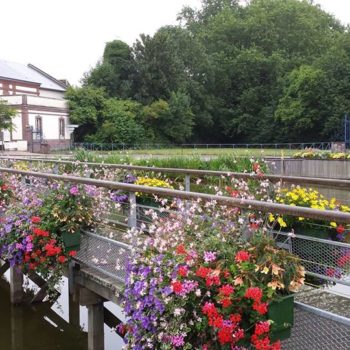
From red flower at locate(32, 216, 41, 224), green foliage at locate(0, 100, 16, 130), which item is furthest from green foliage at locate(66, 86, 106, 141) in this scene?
red flower at locate(32, 216, 41, 224)

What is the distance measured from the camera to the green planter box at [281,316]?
305cm

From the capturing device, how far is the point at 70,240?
5652 millimetres

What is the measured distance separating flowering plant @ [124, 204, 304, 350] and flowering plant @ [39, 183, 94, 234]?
208 cm

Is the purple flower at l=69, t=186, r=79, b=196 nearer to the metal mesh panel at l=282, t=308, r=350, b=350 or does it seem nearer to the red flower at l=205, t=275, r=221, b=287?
the red flower at l=205, t=275, r=221, b=287

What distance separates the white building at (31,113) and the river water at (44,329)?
36.8 meters

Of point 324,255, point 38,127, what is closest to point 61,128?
point 38,127

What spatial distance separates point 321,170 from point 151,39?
141 feet

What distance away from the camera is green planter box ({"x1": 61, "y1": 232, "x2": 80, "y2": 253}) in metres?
5.64

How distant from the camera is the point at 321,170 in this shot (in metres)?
16.0

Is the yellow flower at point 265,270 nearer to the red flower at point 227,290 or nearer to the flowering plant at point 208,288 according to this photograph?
the flowering plant at point 208,288

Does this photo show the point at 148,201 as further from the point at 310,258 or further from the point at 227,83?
the point at 227,83

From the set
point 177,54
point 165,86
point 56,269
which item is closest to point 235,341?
point 56,269

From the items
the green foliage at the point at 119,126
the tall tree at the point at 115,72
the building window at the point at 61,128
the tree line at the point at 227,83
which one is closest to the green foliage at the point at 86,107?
the tree line at the point at 227,83

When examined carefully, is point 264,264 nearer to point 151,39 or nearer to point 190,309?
point 190,309
